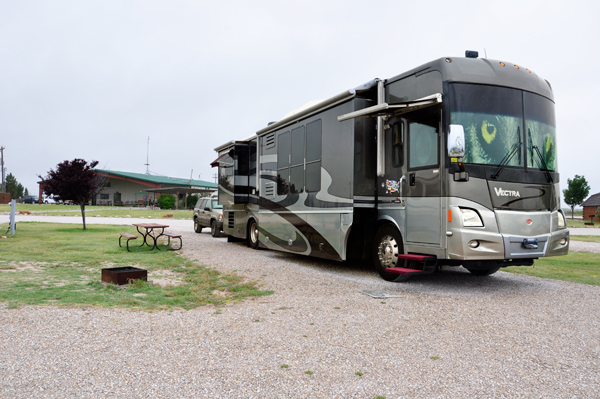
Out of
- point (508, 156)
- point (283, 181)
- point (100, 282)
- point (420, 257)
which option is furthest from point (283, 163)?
point (508, 156)

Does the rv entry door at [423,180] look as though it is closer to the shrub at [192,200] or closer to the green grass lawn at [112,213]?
the green grass lawn at [112,213]

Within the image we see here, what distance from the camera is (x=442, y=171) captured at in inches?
251

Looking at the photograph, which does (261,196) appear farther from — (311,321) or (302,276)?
(311,321)

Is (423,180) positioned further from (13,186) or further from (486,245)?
(13,186)

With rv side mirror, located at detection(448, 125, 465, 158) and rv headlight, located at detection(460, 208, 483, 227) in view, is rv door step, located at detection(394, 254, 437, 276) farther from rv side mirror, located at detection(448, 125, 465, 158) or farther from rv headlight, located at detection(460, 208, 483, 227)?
rv side mirror, located at detection(448, 125, 465, 158)

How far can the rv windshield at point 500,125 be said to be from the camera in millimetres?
6332

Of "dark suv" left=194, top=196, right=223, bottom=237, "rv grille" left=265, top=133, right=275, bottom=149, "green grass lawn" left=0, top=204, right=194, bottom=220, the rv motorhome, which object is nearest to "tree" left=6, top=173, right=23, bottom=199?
"green grass lawn" left=0, top=204, right=194, bottom=220

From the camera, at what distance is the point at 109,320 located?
4.70 meters

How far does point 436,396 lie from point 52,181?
20.3 metres

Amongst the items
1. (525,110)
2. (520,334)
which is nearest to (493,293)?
(520,334)

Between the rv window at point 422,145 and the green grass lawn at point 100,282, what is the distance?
2948 mm

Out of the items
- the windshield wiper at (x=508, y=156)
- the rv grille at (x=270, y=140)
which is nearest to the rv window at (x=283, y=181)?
the rv grille at (x=270, y=140)

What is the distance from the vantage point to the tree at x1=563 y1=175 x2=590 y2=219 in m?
50.5

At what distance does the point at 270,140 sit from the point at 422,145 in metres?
4.95
